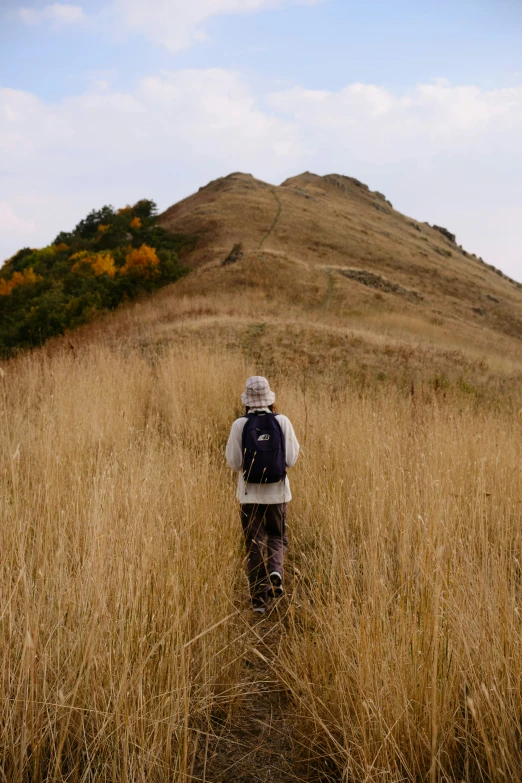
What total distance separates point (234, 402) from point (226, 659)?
17.2 feet

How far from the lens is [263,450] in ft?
12.5

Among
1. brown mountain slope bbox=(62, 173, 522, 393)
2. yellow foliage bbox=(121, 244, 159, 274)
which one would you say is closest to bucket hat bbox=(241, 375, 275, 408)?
brown mountain slope bbox=(62, 173, 522, 393)

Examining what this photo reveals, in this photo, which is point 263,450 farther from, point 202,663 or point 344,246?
point 344,246

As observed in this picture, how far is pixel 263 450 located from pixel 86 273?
2942 centimetres

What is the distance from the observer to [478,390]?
11.6 metres

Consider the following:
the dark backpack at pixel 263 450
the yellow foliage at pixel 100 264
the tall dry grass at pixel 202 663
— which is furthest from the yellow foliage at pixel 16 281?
the tall dry grass at pixel 202 663

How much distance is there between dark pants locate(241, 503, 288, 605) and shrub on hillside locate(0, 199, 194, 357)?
13.5 metres

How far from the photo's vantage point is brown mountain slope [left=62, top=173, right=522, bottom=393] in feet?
45.1

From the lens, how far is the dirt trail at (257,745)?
6.95 ft

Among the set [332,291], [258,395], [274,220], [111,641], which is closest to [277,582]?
[258,395]

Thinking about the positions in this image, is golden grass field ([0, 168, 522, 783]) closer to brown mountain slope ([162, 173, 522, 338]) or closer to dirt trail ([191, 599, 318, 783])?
dirt trail ([191, 599, 318, 783])

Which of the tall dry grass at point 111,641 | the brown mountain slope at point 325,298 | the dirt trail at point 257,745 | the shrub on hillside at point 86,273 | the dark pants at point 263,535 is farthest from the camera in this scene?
the shrub on hillside at point 86,273

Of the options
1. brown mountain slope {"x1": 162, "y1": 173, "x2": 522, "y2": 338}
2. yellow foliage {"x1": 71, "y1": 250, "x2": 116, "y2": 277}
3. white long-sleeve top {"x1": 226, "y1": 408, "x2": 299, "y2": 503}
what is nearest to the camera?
white long-sleeve top {"x1": 226, "y1": 408, "x2": 299, "y2": 503}

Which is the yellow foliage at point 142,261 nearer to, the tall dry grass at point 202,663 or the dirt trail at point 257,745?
the tall dry grass at point 202,663
